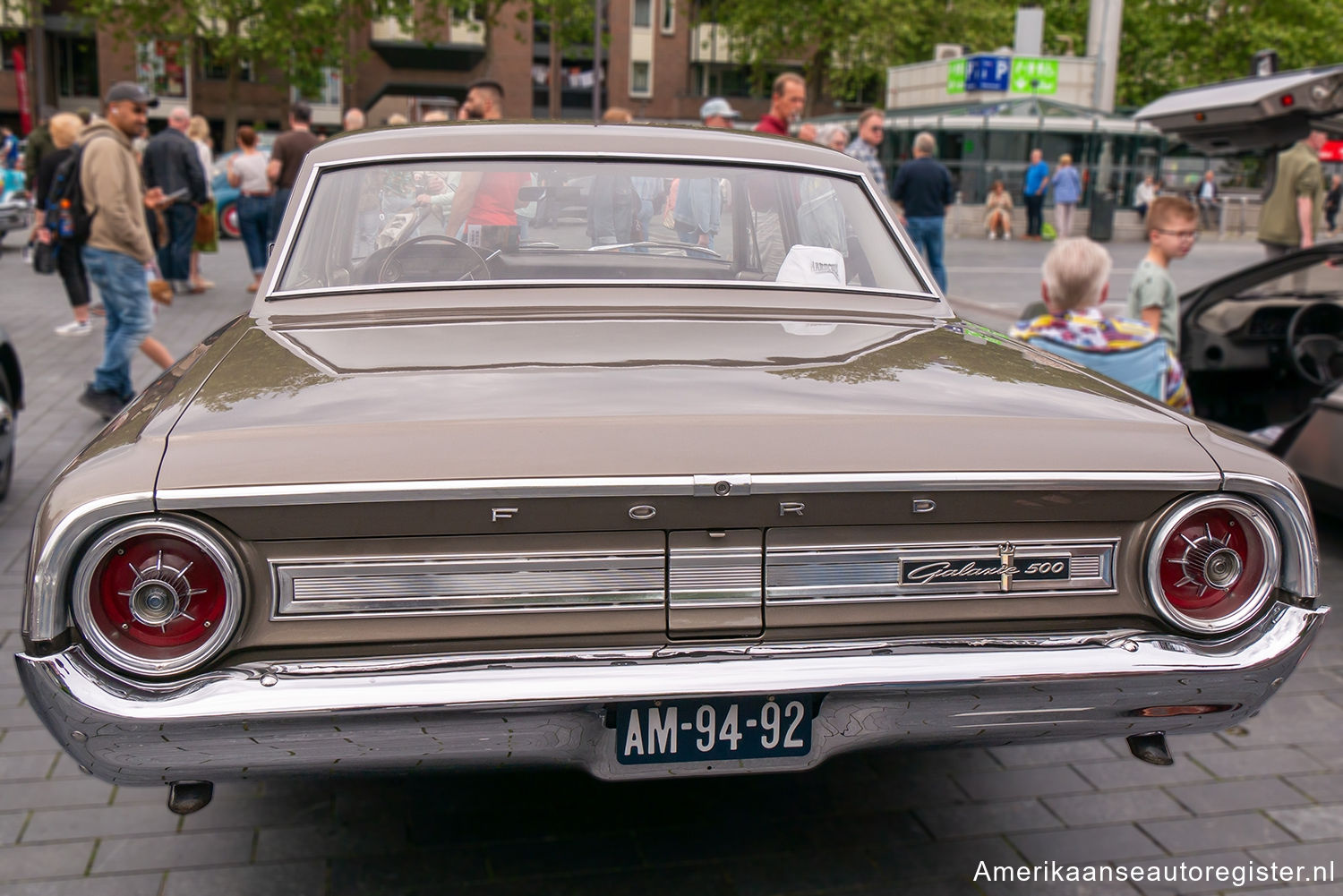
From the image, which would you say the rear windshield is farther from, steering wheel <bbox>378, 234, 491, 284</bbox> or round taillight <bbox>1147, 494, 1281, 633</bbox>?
round taillight <bbox>1147, 494, 1281, 633</bbox>

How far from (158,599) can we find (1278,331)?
6.15 metres

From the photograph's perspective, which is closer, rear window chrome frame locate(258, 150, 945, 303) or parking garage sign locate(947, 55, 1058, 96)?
rear window chrome frame locate(258, 150, 945, 303)

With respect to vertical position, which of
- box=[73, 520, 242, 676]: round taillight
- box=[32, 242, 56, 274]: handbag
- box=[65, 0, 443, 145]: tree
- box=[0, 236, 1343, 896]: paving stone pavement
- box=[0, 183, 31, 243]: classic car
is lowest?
box=[0, 236, 1343, 896]: paving stone pavement

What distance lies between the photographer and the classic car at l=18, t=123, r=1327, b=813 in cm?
226

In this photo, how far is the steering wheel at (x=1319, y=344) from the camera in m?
6.41

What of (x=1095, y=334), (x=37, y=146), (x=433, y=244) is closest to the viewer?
(x=433, y=244)

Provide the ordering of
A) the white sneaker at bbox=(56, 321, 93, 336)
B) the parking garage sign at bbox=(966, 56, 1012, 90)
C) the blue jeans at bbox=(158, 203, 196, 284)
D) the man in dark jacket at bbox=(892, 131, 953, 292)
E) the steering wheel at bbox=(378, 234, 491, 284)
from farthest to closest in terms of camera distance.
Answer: the parking garage sign at bbox=(966, 56, 1012, 90) → the man in dark jacket at bbox=(892, 131, 953, 292) → the blue jeans at bbox=(158, 203, 196, 284) → the white sneaker at bbox=(56, 321, 93, 336) → the steering wheel at bbox=(378, 234, 491, 284)

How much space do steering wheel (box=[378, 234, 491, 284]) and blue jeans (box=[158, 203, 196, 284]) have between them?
9.79 m

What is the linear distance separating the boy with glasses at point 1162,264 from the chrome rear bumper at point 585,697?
360 cm

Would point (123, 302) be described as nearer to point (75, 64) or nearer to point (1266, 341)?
point (1266, 341)

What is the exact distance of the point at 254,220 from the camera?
44.1 feet

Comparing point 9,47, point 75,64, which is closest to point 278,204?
point 75,64

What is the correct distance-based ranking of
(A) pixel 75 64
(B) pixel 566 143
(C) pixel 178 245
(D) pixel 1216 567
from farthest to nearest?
(A) pixel 75 64, (C) pixel 178 245, (B) pixel 566 143, (D) pixel 1216 567

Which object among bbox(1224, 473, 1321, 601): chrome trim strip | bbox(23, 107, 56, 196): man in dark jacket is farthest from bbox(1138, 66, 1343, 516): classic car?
bbox(23, 107, 56, 196): man in dark jacket
